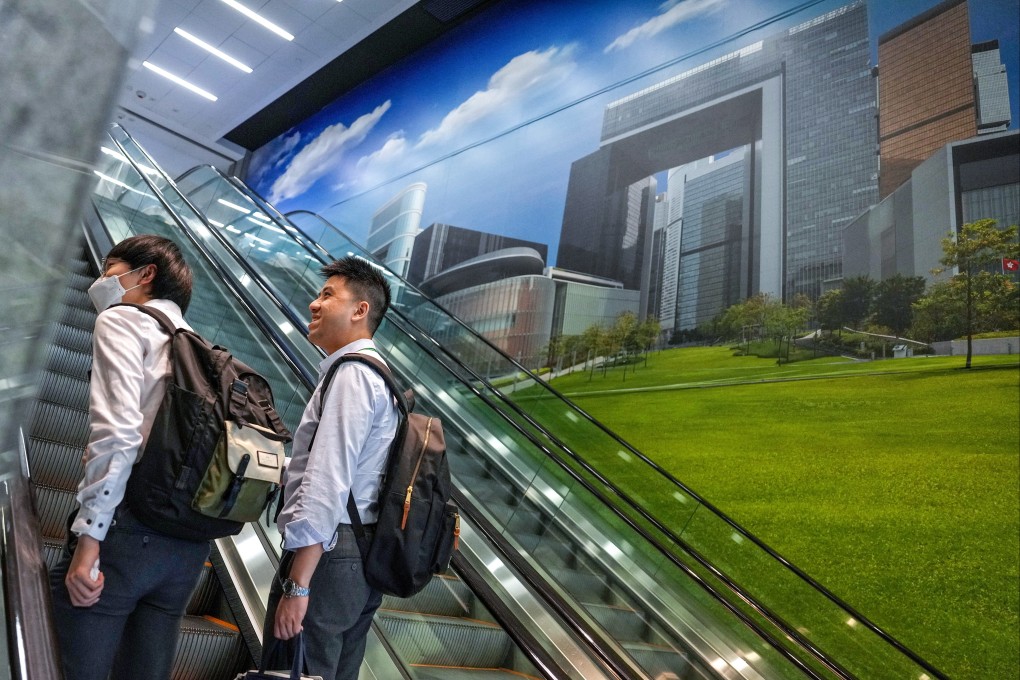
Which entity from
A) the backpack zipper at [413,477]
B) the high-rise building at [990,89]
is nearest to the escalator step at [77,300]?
the backpack zipper at [413,477]

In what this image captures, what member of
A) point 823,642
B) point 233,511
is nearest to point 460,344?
point 823,642

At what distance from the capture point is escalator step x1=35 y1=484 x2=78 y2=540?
2.89 metres

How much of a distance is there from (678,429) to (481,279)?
4.12 metres

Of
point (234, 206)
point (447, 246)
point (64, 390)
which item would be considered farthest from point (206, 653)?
point (447, 246)

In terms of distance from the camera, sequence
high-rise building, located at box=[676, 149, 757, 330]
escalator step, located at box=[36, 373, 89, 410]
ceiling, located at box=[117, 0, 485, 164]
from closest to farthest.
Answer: escalator step, located at box=[36, 373, 89, 410]
high-rise building, located at box=[676, 149, 757, 330]
ceiling, located at box=[117, 0, 485, 164]

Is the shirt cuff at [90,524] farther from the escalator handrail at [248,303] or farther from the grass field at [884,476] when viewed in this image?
the grass field at [884,476]

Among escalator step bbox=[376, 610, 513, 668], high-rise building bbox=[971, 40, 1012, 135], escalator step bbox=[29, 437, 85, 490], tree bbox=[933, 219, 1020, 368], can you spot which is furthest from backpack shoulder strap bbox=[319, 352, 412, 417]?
high-rise building bbox=[971, 40, 1012, 135]

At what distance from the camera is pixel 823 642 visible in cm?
461

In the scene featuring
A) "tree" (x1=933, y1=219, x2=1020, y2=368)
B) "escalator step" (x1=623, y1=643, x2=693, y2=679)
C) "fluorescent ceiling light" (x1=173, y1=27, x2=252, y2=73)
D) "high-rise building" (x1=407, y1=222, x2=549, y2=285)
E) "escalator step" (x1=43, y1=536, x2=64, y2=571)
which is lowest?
"escalator step" (x1=623, y1=643, x2=693, y2=679)

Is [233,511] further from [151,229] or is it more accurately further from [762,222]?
Answer: [762,222]

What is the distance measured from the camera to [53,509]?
115 inches

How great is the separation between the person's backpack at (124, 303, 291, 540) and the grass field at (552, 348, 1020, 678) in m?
5.10

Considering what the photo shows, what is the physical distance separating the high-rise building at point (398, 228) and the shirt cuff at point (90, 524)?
10.4 m

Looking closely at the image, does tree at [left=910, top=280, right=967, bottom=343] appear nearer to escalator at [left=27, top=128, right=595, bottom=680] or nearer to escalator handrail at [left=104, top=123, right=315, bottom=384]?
escalator at [left=27, top=128, right=595, bottom=680]
